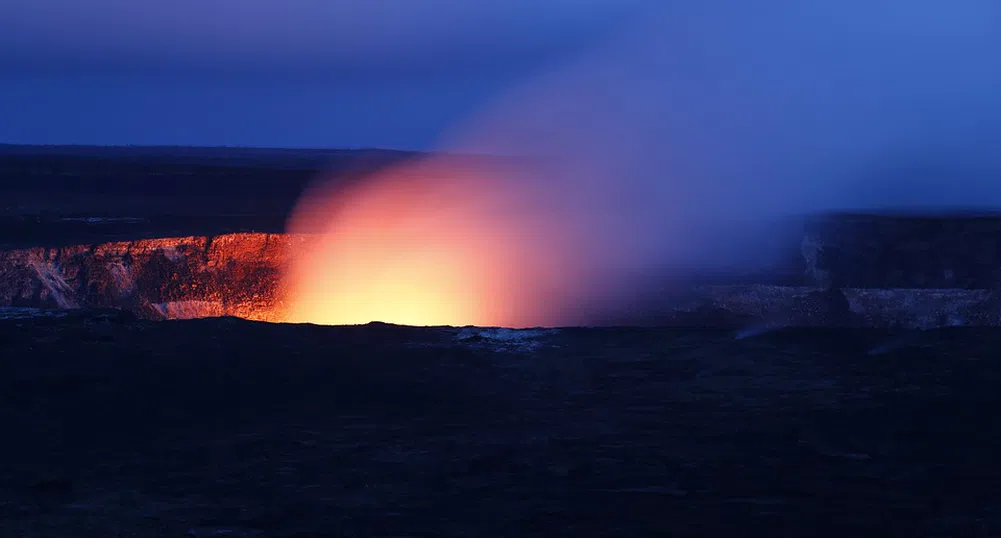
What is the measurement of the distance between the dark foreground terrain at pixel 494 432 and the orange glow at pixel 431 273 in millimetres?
4887

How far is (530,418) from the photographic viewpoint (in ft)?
18.0

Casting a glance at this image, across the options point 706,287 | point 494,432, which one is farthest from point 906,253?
point 494,432

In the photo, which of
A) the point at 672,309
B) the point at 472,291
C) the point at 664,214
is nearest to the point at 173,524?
the point at 672,309

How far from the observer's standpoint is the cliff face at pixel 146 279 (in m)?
12.8

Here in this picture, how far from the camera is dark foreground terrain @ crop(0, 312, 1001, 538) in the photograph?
13.4ft

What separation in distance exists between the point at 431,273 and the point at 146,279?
3.80 metres

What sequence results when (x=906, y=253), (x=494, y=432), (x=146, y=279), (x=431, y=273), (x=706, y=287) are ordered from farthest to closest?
(x=431, y=273) < (x=906, y=253) < (x=146, y=279) < (x=706, y=287) < (x=494, y=432)

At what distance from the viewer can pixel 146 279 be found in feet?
43.7

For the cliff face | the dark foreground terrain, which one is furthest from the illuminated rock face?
the dark foreground terrain

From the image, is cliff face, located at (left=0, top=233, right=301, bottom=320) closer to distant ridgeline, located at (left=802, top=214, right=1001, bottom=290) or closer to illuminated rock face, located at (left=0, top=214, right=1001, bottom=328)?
illuminated rock face, located at (left=0, top=214, right=1001, bottom=328)

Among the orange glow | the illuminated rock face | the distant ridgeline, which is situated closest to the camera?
the illuminated rock face

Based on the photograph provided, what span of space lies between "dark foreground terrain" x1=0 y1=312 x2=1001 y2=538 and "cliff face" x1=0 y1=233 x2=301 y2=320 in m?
4.93

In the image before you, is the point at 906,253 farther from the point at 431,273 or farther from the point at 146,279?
the point at 146,279

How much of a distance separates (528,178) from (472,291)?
106ft
